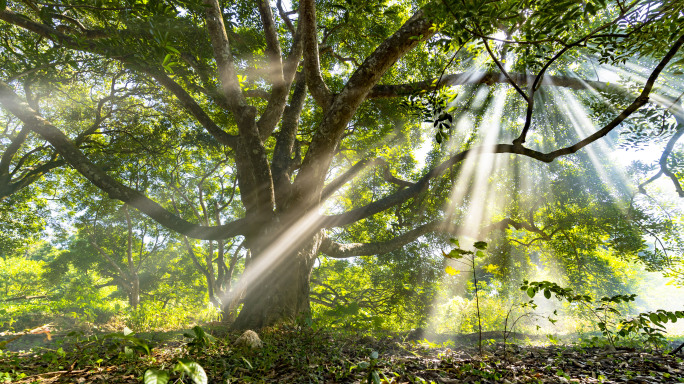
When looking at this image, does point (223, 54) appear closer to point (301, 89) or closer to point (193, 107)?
point (193, 107)

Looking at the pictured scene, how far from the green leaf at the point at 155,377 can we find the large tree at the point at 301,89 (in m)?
2.30

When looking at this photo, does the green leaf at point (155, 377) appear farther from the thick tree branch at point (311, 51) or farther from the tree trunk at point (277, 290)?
the thick tree branch at point (311, 51)

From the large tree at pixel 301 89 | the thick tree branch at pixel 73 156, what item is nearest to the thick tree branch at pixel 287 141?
the large tree at pixel 301 89

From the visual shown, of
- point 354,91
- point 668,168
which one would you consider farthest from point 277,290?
point 668,168

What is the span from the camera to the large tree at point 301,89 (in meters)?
2.36

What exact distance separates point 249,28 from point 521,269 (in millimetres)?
12665

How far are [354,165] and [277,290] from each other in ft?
12.3

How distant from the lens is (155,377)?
47.4 inches

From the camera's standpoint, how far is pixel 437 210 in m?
8.77

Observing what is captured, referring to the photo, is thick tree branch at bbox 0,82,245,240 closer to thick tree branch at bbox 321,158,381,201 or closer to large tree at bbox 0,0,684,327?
large tree at bbox 0,0,684,327

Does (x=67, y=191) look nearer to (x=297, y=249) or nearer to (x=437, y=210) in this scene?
(x=297, y=249)

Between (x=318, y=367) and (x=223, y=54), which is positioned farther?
(x=223, y=54)

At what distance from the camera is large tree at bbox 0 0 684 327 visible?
236 centimetres

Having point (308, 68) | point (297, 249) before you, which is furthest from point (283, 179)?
point (308, 68)
